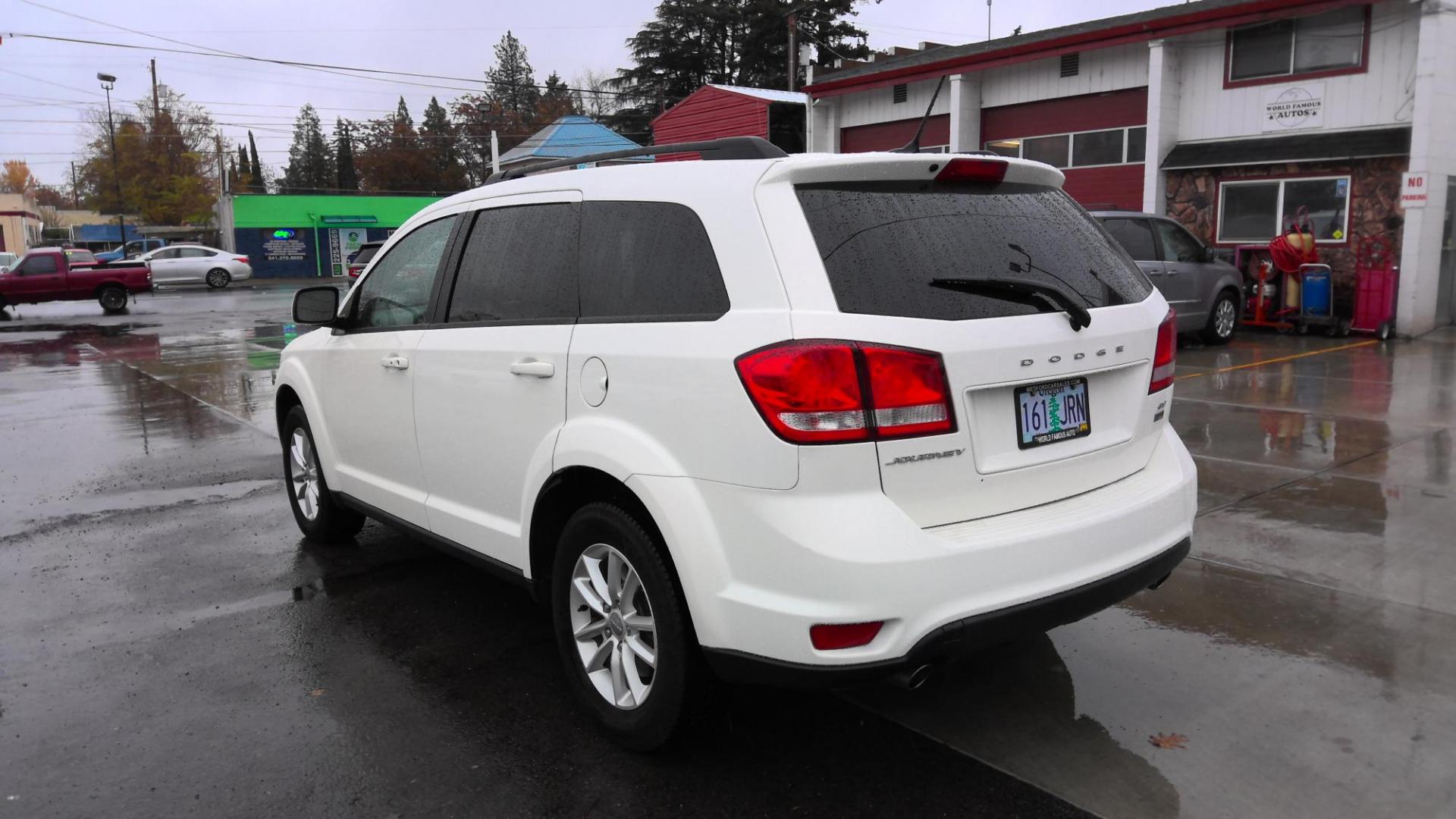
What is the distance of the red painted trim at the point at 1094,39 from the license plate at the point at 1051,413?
1614 cm

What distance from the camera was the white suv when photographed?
111 inches

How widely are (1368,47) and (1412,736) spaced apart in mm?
16305

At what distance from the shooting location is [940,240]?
3.20m

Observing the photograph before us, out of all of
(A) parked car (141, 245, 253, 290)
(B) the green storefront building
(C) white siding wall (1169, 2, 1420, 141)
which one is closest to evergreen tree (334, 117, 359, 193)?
(B) the green storefront building

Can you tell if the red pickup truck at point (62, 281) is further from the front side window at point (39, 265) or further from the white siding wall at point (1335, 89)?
the white siding wall at point (1335, 89)

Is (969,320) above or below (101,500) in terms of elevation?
above

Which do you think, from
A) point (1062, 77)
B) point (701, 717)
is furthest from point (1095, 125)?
point (701, 717)

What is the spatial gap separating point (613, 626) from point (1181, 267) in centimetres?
1297

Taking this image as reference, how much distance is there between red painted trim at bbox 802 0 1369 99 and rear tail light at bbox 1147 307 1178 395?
15.4m

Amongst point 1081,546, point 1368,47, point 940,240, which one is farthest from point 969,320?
point 1368,47

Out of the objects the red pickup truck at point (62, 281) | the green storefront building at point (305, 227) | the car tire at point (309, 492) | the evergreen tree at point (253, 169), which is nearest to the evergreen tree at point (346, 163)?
the evergreen tree at point (253, 169)

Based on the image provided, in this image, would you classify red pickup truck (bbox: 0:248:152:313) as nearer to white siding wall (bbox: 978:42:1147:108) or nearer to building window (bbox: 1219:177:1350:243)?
white siding wall (bbox: 978:42:1147:108)

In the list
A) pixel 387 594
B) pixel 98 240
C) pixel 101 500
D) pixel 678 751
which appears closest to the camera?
pixel 678 751

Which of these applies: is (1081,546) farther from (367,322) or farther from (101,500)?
(101,500)
